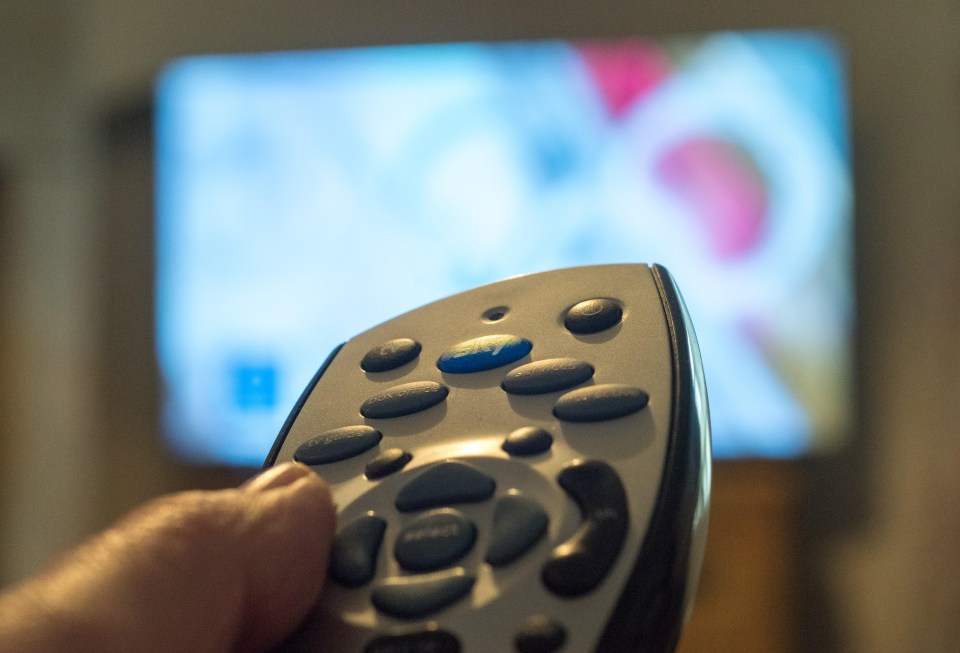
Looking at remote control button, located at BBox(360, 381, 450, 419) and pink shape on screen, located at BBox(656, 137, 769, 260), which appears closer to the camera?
remote control button, located at BBox(360, 381, 450, 419)

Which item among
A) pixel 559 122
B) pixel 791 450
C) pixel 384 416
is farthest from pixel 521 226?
pixel 384 416

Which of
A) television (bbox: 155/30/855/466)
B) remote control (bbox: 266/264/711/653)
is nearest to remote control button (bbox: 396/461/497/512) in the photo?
remote control (bbox: 266/264/711/653)

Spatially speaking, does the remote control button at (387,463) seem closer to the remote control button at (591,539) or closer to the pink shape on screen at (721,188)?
the remote control button at (591,539)

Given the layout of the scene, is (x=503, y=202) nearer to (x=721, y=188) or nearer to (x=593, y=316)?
(x=721, y=188)

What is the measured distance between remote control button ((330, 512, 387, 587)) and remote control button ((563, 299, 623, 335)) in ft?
0.32

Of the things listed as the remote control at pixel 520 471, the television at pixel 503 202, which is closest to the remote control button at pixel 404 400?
the remote control at pixel 520 471

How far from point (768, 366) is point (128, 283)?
886 millimetres

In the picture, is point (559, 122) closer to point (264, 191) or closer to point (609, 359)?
point (264, 191)

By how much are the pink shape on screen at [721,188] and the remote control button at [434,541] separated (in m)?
0.85

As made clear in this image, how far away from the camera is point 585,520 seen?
0.79ft

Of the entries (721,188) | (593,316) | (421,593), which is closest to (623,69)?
(721,188)

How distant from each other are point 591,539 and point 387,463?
0.25 feet

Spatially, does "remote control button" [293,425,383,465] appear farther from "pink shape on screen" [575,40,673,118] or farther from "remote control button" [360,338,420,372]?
"pink shape on screen" [575,40,673,118]

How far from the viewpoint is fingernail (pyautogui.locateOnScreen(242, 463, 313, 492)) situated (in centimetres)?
26
